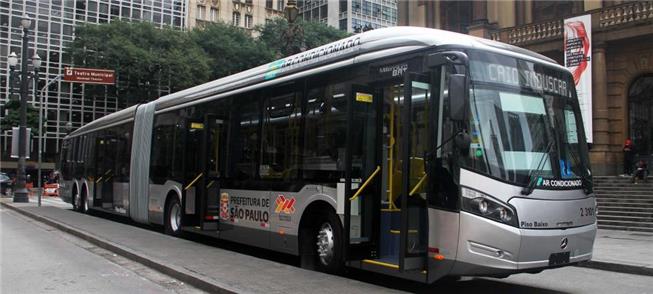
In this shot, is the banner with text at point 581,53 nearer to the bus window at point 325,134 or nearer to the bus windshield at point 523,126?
the bus windshield at point 523,126

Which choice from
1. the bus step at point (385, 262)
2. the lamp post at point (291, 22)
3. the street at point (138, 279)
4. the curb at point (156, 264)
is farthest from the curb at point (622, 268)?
the lamp post at point (291, 22)

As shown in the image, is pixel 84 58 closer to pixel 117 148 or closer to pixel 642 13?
pixel 117 148

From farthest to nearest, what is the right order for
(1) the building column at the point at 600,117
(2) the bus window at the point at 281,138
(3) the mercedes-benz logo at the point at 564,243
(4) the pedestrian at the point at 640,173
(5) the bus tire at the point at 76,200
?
1. (1) the building column at the point at 600,117
2. (5) the bus tire at the point at 76,200
3. (4) the pedestrian at the point at 640,173
4. (2) the bus window at the point at 281,138
5. (3) the mercedes-benz logo at the point at 564,243

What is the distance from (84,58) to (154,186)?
4087cm

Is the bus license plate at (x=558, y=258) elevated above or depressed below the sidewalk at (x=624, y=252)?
above

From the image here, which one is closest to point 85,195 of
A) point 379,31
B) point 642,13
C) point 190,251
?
point 190,251

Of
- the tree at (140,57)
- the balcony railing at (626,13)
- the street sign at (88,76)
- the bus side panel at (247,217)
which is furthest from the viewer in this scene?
the tree at (140,57)

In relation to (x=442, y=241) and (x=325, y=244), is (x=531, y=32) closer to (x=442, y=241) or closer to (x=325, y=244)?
(x=325, y=244)

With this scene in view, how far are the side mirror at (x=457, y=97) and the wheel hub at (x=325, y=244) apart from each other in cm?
286

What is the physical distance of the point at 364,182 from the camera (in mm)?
7883

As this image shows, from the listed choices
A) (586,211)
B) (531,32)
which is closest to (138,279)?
(586,211)

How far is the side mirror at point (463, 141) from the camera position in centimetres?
657

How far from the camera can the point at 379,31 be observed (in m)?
8.17

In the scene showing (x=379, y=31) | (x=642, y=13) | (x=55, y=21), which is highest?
(x=55, y=21)
